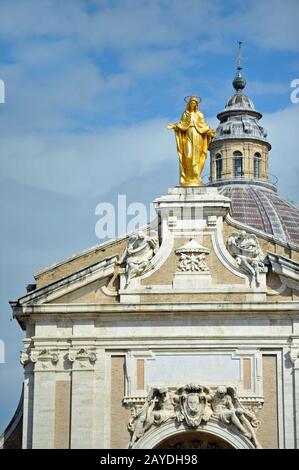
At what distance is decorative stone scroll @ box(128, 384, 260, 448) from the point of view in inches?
1471

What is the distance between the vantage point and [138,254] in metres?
38.7

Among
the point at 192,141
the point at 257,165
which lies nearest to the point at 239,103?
the point at 257,165

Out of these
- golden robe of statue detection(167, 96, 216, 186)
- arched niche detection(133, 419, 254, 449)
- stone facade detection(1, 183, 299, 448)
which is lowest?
arched niche detection(133, 419, 254, 449)

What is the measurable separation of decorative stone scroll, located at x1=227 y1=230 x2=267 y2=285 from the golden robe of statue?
178 centimetres

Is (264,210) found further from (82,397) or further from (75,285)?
(82,397)

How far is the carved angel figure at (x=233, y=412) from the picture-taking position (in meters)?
37.3

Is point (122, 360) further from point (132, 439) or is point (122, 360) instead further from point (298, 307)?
point (298, 307)

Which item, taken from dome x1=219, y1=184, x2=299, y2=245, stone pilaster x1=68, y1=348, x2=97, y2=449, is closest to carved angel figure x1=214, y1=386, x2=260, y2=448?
stone pilaster x1=68, y1=348, x2=97, y2=449

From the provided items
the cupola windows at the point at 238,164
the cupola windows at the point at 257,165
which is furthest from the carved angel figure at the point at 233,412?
the cupola windows at the point at 257,165

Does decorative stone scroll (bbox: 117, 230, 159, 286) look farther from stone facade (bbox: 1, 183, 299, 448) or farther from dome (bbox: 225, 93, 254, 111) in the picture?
dome (bbox: 225, 93, 254, 111)

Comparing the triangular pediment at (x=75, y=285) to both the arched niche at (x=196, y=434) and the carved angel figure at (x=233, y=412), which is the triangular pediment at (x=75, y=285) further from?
the carved angel figure at (x=233, y=412)

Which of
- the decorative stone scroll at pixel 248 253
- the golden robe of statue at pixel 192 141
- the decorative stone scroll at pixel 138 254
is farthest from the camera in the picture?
the golden robe of statue at pixel 192 141

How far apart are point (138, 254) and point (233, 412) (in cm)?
430

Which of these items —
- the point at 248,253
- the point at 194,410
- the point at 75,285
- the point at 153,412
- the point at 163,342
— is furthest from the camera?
the point at 75,285
